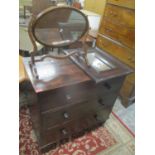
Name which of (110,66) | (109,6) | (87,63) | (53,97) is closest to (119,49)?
(109,6)

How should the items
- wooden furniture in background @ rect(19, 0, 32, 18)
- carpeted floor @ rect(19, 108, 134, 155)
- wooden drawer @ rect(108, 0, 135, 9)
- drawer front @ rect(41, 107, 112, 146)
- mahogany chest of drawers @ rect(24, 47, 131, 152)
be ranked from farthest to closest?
wooden furniture in background @ rect(19, 0, 32, 18) < wooden drawer @ rect(108, 0, 135, 9) < carpeted floor @ rect(19, 108, 134, 155) < drawer front @ rect(41, 107, 112, 146) < mahogany chest of drawers @ rect(24, 47, 131, 152)

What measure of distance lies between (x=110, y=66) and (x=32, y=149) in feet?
3.34

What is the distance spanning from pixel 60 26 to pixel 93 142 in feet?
3.75

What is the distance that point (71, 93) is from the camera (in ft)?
3.59

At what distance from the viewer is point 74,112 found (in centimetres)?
124

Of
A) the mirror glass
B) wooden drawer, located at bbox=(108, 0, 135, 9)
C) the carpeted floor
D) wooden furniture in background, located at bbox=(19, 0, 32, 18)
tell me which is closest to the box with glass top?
the mirror glass

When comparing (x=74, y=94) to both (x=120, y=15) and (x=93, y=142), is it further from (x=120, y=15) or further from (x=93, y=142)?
(x=120, y=15)

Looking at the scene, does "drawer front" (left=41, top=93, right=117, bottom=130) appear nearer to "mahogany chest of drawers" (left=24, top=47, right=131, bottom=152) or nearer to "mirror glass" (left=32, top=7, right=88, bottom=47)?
"mahogany chest of drawers" (left=24, top=47, right=131, bottom=152)

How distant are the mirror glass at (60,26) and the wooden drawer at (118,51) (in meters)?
0.87

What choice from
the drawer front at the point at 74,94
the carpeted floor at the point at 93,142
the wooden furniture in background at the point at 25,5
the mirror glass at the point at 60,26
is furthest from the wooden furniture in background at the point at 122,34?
the wooden furniture in background at the point at 25,5

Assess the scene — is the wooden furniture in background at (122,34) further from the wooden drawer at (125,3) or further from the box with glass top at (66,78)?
the box with glass top at (66,78)

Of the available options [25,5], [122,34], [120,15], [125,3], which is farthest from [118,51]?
[25,5]

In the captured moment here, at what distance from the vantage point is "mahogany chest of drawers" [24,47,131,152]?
101 cm

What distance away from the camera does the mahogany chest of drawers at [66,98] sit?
1010 millimetres
